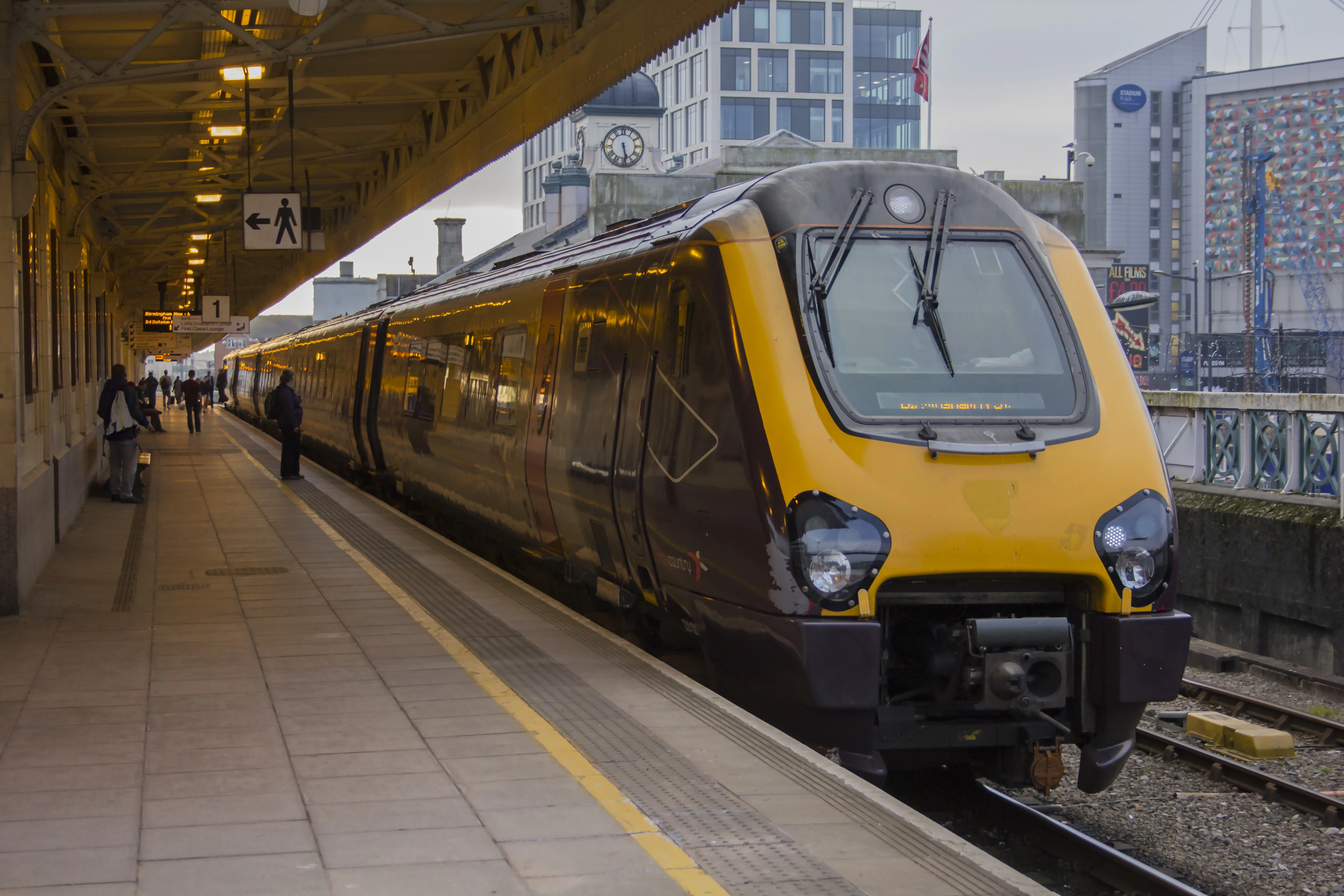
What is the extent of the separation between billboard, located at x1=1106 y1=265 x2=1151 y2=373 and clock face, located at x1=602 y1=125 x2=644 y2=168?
24.2 meters

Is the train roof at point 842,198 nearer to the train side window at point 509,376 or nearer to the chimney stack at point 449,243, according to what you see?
the train side window at point 509,376

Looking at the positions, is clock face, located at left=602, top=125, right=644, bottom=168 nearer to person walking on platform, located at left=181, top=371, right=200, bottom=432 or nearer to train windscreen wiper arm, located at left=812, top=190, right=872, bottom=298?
person walking on platform, located at left=181, top=371, right=200, bottom=432

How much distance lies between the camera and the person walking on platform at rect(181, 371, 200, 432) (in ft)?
126

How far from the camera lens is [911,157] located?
49.9 metres

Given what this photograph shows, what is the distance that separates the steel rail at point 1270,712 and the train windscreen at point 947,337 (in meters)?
3.32

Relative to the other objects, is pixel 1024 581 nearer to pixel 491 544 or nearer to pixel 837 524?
pixel 837 524

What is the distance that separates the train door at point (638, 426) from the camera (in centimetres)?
769

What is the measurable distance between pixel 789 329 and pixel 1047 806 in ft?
10.1

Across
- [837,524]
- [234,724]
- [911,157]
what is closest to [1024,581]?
[837,524]

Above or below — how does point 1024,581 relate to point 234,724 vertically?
above

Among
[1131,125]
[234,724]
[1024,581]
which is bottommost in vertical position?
[234,724]

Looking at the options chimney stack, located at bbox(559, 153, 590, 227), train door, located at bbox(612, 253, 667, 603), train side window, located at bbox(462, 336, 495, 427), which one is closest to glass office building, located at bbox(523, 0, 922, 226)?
chimney stack, located at bbox(559, 153, 590, 227)

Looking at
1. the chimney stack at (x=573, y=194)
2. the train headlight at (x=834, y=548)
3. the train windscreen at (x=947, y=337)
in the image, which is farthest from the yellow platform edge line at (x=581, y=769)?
the chimney stack at (x=573, y=194)

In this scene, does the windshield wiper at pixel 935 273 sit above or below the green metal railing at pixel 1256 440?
above
